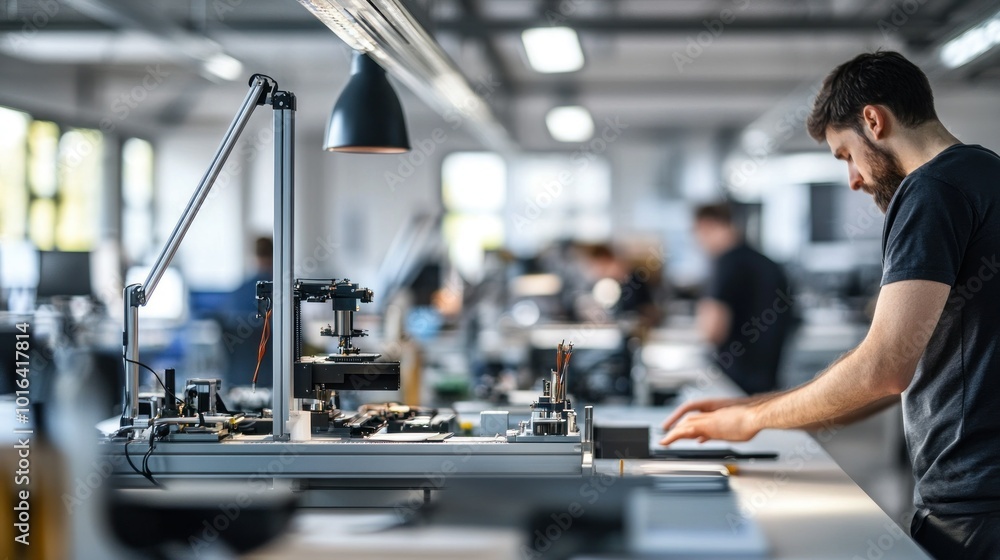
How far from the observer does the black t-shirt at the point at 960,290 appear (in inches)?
63.7

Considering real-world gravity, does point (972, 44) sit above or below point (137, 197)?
below

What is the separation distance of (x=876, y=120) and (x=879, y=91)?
0.06m

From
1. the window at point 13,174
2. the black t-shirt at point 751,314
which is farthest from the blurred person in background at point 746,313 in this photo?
the window at point 13,174

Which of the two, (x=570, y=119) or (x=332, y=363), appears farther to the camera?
(x=570, y=119)

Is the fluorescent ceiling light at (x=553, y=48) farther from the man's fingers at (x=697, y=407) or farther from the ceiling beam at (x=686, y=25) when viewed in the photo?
the man's fingers at (x=697, y=407)

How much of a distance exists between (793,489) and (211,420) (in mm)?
1179

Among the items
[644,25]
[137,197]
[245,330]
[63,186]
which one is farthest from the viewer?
[137,197]

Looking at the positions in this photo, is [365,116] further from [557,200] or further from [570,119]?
[557,200]

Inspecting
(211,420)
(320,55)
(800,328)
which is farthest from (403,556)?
(320,55)

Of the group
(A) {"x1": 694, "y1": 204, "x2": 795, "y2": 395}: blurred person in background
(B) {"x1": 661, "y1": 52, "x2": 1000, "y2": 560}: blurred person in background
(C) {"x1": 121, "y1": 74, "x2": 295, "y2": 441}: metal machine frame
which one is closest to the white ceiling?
(C) {"x1": 121, "y1": 74, "x2": 295, "y2": 441}: metal machine frame

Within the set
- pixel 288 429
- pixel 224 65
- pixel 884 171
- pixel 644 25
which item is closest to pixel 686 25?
pixel 644 25

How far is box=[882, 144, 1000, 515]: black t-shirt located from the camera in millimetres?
1618

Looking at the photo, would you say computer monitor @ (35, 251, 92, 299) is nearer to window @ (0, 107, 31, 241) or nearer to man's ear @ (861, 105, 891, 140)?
window @ (0, 107, 31, 241)

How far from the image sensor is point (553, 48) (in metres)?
4.61
